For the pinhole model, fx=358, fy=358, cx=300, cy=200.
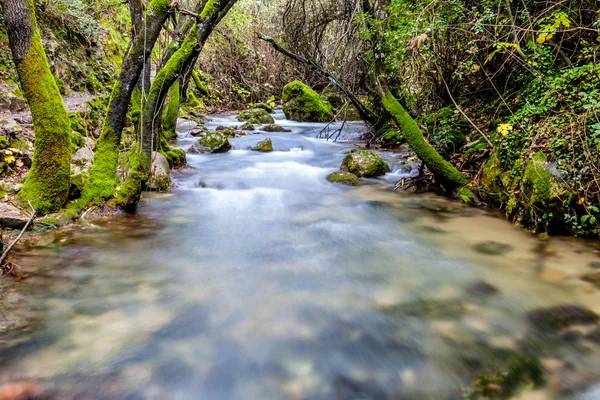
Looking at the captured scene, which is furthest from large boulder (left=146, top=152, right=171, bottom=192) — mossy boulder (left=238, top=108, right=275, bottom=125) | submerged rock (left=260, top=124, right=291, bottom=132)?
mossy boulder (left=238, top=108, right=275, bottom=125)

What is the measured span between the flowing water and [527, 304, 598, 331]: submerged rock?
0.25ft

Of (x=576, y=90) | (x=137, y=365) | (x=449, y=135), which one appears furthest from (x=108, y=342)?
(x=449, y=135)

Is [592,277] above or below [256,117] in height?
below

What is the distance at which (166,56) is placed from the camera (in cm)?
597

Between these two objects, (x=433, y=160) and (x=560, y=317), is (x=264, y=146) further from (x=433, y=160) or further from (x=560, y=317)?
(x=560, y=317)

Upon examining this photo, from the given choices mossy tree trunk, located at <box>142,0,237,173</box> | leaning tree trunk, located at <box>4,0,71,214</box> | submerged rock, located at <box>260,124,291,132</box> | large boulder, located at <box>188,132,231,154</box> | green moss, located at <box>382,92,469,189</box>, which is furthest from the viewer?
submerged rock, located at <box>260,124,291,132</box>

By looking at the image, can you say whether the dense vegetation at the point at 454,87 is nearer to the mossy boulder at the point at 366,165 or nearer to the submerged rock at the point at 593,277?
the submerged rock at the point at 593,277

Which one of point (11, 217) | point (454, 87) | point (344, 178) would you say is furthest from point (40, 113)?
point (454, 87)

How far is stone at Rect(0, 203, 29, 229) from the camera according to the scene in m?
3.68

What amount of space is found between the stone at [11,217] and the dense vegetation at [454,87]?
0.83 metres

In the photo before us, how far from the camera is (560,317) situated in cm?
289

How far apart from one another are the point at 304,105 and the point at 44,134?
39.1ft

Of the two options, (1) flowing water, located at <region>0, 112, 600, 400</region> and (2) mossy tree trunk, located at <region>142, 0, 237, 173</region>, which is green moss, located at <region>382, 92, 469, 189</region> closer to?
(1) flowing water, located at <region>0, 112, 600, 400</region>

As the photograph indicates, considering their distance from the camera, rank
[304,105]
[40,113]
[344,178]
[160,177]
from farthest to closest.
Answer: [304,105] → [344,178] → [160,177] → [40,113]
